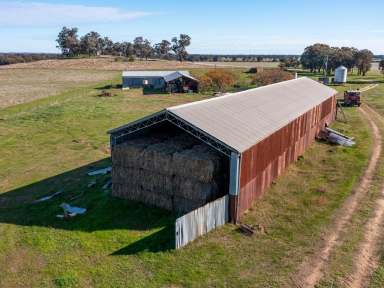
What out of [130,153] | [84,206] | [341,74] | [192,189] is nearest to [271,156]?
[192,189]

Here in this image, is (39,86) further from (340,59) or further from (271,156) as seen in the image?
(340,59)

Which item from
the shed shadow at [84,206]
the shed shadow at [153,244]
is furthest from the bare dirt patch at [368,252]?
the shed shadow at [84,206]

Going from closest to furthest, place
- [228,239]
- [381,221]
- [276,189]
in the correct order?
[228,239] < [381,221] < [276,189]

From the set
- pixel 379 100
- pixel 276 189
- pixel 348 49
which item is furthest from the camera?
pixel 348 49

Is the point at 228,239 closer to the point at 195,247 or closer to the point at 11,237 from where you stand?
the point at 195,247

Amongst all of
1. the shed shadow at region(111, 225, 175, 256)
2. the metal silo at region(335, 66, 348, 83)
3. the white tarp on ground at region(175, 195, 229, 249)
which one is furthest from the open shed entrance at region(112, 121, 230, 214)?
the metal silo at region(335, 66, 348, 83)

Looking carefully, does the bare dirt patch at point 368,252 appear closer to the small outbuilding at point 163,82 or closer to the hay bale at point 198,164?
the hay bale at point 198,164

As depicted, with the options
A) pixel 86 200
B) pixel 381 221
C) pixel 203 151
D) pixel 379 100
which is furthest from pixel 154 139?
pixel 379 100
